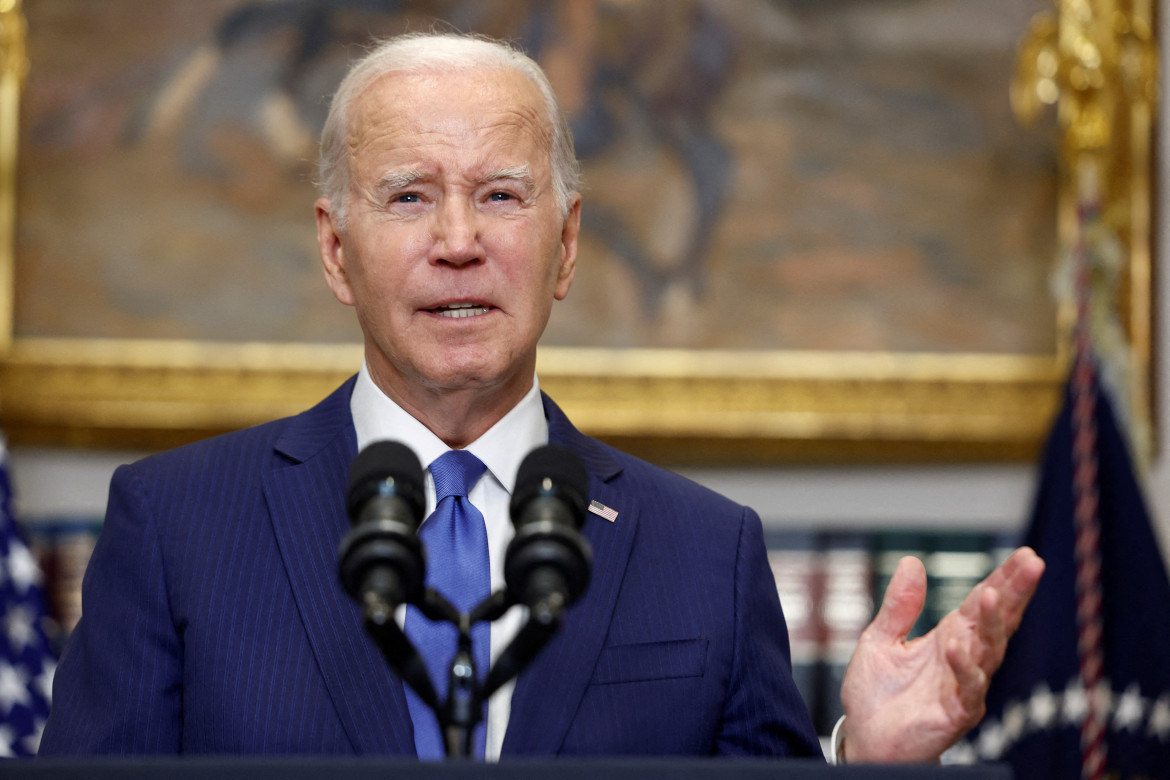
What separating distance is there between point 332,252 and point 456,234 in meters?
0.37

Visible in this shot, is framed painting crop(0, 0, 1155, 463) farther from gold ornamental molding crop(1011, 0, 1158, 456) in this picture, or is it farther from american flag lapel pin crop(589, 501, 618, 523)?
american flag lapel pin crop(589, 501, 618, 523)

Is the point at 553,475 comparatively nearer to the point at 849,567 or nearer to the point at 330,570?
the point at 330,570

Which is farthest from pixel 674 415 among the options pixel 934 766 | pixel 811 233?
pixel 934 766

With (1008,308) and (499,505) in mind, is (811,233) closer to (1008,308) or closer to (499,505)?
(1008,308)

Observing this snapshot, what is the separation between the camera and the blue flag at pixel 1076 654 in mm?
3982

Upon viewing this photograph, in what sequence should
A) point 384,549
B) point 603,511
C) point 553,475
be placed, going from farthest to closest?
point 603,511 < point 553,475 < point 384,549

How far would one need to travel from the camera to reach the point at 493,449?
2176 millimetres

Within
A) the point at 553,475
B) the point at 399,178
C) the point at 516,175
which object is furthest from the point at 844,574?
the point at 553,475

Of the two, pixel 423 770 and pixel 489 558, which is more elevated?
pixel 423 770

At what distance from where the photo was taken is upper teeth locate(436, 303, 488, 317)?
210cm

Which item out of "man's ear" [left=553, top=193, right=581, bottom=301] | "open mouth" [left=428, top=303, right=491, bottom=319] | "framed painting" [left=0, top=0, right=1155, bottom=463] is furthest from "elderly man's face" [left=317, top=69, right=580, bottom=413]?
"framed painting" [left=0, top=0, right=1155, bottom=463]

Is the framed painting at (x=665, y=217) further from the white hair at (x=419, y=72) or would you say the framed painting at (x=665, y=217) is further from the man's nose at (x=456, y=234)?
the man's nose at (x=456, y=234)

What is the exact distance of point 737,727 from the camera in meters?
2.16

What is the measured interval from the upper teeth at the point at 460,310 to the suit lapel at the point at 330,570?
0.31 m
